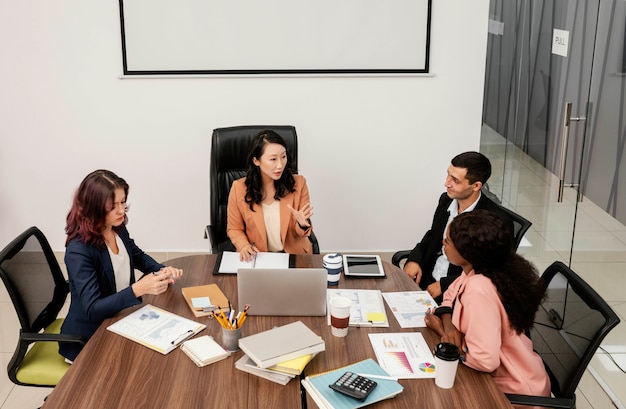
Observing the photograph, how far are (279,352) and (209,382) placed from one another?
251mm

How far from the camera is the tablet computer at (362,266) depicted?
10.0 ft

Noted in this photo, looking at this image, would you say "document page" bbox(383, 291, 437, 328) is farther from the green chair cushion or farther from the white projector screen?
the white projector screen

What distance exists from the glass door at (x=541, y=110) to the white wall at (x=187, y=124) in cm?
16

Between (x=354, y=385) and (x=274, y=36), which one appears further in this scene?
(x=274, y=36)

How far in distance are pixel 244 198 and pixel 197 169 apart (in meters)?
1.33

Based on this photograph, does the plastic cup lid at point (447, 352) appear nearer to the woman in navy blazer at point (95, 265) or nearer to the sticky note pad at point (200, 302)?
the sticky note pad at point (200, 302)

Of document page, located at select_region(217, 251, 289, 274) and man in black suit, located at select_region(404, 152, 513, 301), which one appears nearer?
document page, located at select_region(217, 251, 289, 274)

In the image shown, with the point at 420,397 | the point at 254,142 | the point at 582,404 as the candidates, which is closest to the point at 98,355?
the point at 420,397

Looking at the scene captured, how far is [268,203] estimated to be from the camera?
3609 millimetres

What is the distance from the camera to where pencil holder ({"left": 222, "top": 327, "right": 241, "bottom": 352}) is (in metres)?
2.42

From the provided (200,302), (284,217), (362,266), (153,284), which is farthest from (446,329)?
(284,217)

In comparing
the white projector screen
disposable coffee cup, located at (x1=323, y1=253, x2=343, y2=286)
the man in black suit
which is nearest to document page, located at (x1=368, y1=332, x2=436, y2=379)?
disposable coffee cup, located at (x1=323, y1=253, x2=343, y2=286)

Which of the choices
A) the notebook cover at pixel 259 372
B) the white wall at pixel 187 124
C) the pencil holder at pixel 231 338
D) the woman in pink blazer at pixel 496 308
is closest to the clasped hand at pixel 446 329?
the woman in pink blazer at pixel 496 308

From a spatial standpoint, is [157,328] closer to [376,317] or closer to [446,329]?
[376,317]
